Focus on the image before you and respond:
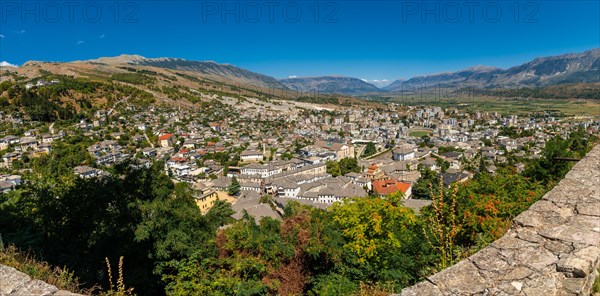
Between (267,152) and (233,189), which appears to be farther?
(267,152)

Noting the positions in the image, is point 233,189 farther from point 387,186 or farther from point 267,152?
point 267,152

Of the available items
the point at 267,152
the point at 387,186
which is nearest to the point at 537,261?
the point at 387,186

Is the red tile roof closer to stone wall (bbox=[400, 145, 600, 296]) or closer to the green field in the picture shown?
stone wall (bbox=[400, 145, 600, 296])

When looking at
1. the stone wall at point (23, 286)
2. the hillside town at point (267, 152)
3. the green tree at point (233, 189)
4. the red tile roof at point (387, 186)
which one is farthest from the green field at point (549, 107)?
the stone wall at point (23, 286)

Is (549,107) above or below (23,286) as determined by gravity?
below

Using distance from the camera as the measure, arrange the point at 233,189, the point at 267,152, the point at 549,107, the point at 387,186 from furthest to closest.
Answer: the point at 549,107
the point at 267,152
the point at 387,186
the point at 233,189

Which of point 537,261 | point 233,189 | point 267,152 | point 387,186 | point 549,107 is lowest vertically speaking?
point 387,186

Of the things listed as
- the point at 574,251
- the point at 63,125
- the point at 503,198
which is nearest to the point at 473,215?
the point at 503,198

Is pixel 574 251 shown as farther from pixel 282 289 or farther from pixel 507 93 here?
pixel 507 93
